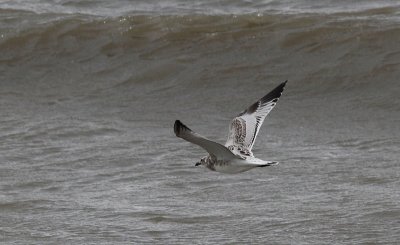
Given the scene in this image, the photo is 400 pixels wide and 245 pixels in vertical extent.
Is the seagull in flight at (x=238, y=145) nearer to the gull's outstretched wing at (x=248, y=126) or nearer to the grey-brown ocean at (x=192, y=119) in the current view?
the gull's outstretched wing at (x=248, y=126)

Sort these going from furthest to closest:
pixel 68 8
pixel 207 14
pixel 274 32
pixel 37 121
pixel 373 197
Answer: pixel 68 8
pixel 207 14
pixel 274 32
pixel 37 121
pixel 373 197

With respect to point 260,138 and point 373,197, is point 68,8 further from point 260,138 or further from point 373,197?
point 373,197

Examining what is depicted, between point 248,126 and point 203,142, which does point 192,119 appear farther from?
point 203,142

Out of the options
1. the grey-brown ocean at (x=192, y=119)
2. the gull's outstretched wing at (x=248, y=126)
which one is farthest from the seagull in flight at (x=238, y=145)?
the grey-brown ocean at (x=192, y=119)

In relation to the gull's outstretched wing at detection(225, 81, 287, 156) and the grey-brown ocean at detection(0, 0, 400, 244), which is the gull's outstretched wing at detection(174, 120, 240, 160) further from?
the grey-brown ocean at detection(0, 0, 400, 244)

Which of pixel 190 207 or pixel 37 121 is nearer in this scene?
pixel 190 207

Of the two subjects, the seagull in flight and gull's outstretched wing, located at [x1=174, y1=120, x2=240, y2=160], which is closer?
gull's outstretched wing, located at [x1=174, y1=120, x2=240, y2=160]

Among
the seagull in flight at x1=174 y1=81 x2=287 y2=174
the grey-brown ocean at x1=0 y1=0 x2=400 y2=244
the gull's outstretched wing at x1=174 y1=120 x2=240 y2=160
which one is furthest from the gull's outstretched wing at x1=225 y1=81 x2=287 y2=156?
the grey-brown ocean at x1=0 y1=0 x2=400 y2=244

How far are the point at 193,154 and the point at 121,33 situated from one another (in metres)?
3.84

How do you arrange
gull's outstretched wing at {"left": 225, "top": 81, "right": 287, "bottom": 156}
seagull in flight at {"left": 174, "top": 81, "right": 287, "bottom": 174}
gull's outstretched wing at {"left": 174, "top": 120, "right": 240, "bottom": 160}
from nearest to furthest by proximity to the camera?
gull's outstretched wing at {"left": 174, "top": 120, "right": 240, "bottom": 160}, seagull in flight at {"left": 174, "top": 81, "right": 287, "bottom": 174}, gull's outstretched wing at {"left": 225, "top": 81, "right": 287, "bottom": 156}

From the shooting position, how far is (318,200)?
24.9 ft

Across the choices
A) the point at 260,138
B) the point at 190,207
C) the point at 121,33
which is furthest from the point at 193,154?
the point at 121,33

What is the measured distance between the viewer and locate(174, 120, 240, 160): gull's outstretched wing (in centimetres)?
617

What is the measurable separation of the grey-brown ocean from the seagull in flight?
0.44 metres
